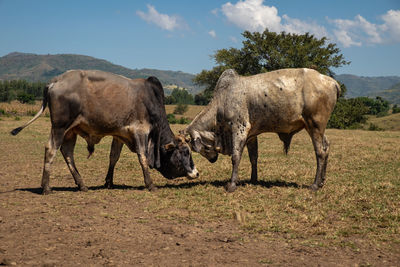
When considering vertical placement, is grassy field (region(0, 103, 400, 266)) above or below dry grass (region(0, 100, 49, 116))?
above

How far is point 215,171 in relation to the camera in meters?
11.5

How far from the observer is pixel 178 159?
932cm

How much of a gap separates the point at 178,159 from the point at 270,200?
2.51m

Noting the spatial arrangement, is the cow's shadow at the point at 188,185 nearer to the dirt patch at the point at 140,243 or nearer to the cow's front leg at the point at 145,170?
the cow's front leg at the point at 145,170

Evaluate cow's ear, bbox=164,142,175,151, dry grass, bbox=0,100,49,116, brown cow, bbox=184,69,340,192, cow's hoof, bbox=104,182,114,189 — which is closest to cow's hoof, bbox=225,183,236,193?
brown cow, bbox=184,69,340,192

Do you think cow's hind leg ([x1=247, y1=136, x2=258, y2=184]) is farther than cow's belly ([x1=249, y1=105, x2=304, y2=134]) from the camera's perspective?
Yes

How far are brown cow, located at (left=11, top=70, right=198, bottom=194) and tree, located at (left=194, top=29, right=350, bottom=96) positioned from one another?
30.7m

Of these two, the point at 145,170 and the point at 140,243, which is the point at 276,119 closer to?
the point at 145,170

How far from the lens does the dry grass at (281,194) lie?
6.07 meters

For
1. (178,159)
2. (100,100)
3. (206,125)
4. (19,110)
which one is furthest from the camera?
(19,110)

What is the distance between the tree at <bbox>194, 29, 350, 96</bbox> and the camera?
38281 millimetres

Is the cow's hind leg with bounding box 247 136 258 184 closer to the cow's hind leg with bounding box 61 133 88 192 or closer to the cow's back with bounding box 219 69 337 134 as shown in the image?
the cow's back with bounding box 219 69 337 134

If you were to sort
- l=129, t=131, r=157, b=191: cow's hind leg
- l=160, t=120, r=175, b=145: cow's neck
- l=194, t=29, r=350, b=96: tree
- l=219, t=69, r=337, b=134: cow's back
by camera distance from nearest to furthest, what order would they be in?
1. l=219, t=69, r=337, b=134: cow's back
2. l=129, t=131, r=157, b=191: cow's hind leg
3. l=160, t=120, r=175, b=145: cow's neck
4. l=194, t=29, r=350, b=96: tree

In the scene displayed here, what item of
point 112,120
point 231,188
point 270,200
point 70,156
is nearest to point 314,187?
point 270,200
